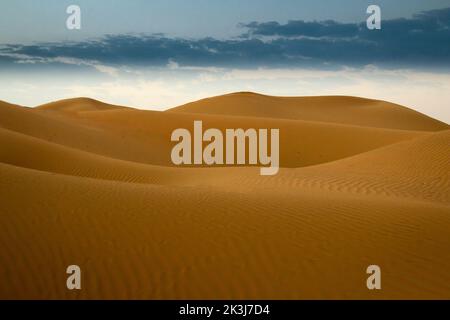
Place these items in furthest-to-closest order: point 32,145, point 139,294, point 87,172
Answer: point 32,145 < point 87,172 < point 139,294

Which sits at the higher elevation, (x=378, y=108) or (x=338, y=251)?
(x=378, y=108)

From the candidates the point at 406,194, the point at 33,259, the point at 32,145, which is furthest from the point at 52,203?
the point at 32,145

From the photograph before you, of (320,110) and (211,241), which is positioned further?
(320,110)

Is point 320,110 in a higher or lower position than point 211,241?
higher

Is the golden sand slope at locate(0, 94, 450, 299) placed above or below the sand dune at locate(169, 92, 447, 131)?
below

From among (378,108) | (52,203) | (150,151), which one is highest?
(378,108)

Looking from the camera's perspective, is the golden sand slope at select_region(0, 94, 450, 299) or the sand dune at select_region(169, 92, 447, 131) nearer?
the golden sand slope at select_region(0, 94, 450, 299)

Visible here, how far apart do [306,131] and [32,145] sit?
25685 mm

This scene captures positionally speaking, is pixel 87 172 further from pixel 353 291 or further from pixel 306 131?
pixel 306 131

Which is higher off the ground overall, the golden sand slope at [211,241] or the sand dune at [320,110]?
the sand dune at [320,110]

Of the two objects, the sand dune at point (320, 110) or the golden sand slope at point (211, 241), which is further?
the sand dune at point (320, 110)

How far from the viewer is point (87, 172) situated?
1739 centimetres

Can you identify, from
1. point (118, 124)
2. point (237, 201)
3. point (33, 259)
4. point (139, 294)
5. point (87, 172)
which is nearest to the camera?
point (139, 294)

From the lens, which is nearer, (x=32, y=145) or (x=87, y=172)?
(x=87, y=172)
